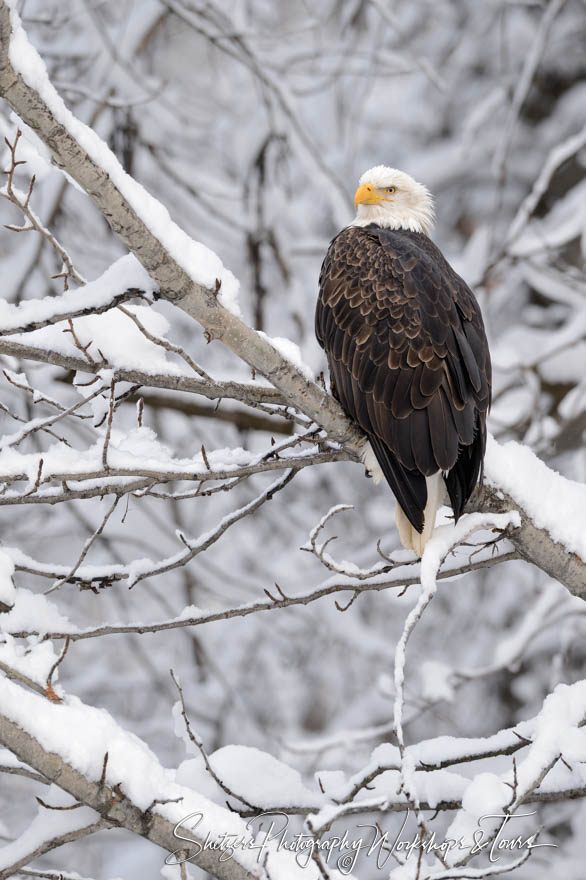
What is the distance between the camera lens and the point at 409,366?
289 cm

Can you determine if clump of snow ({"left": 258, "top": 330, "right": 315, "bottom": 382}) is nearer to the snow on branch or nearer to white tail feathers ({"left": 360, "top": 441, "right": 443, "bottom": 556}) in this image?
white tail feathers ({"left": 360, "top": 441, "right": 443, "bottom": 556})

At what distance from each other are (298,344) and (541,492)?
268 cm

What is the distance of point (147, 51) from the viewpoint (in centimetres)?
527

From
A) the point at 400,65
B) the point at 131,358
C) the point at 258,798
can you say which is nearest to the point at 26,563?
the point at 131,358

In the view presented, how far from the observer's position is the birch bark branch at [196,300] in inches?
63.3

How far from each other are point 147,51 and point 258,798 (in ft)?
13.4

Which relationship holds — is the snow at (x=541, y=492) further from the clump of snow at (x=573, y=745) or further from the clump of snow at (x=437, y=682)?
the clump of snow at (x=437, y=682)

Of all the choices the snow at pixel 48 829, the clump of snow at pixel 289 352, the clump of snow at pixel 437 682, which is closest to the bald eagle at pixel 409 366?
the clump of snow at pixel 289 352

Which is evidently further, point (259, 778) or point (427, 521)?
point (427, 521)

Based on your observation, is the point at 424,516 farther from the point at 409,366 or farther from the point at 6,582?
the point at 6,582

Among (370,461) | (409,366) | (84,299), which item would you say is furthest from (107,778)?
(409,366)

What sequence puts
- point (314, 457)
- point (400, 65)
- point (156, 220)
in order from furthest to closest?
point (400, 65), point (314, 457), point (156, 220)

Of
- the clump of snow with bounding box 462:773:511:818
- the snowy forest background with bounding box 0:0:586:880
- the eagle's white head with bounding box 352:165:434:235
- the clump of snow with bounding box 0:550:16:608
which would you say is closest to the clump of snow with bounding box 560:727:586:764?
the clump of snow with bounding box 462:773:511:818

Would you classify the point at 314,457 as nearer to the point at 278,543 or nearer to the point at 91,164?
the point at 91,164
